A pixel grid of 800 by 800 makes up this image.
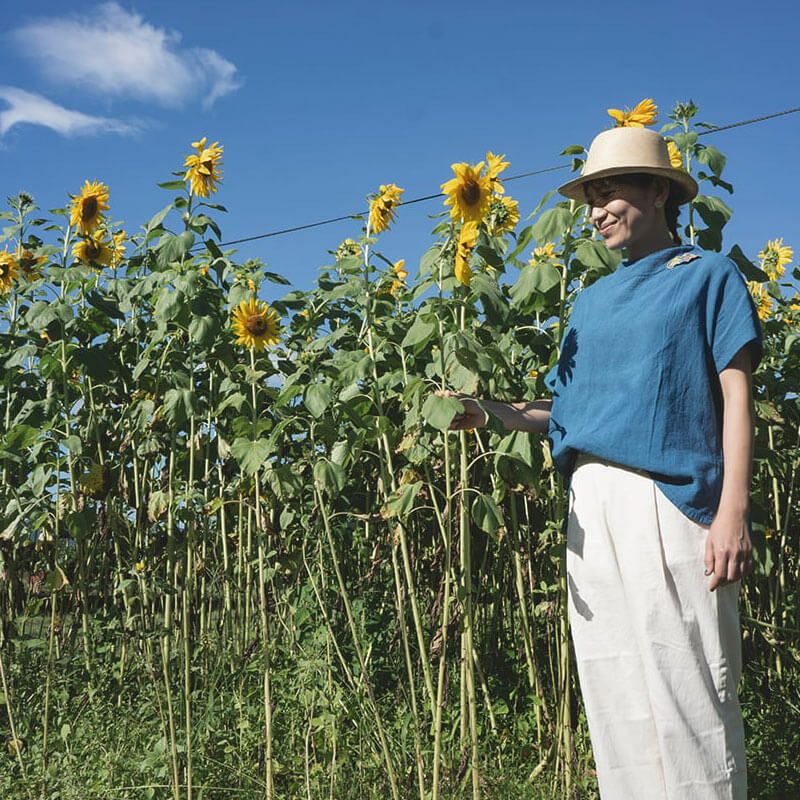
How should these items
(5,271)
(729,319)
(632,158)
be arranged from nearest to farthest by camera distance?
(729,319)
(632,158)
(5,271)

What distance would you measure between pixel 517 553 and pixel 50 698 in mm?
1781

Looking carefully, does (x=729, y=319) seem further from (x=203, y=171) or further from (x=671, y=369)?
(x=203, y=171)

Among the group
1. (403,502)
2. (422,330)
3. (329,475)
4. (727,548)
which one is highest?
(422,330)

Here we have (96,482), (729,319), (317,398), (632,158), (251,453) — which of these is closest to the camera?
(729,319)

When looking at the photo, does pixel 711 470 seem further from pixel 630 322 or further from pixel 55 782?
pixel 55 782

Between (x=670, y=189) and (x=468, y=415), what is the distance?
663 millimetres

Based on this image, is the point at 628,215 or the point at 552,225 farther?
the point at 552,225

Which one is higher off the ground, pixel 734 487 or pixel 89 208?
pixel 89 208

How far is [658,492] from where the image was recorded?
205cm

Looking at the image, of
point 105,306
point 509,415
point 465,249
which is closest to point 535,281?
point 465,249

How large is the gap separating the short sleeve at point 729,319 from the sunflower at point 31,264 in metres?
2.79

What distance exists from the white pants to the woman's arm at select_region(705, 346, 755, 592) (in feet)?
0.20

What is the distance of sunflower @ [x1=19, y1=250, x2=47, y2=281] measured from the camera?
402cm

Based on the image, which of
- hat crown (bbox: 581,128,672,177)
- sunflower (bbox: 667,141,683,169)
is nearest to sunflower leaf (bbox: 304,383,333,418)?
hat crown (bbox: 581,128,672,177)
